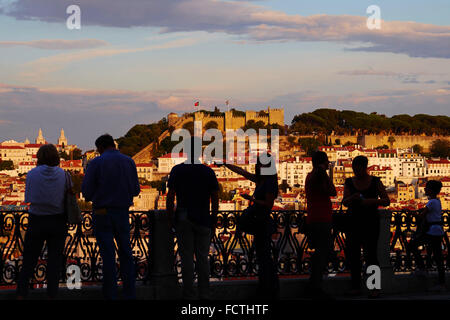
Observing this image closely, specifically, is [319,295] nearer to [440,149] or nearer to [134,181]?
[134,181]

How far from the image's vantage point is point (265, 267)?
651cm

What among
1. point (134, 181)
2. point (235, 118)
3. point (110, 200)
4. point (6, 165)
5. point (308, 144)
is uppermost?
point (235, 118)

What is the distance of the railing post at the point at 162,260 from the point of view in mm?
6668

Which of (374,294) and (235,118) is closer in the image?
(374,294)

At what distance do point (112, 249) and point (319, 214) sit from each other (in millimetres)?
1722

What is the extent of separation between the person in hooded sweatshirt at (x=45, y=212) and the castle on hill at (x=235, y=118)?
398ft

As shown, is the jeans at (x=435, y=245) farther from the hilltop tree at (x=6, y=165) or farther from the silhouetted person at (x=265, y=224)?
the hilltop tree at (x=6, y=165)

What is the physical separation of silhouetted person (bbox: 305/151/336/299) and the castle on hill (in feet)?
397

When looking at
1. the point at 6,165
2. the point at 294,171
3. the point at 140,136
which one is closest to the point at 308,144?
the point at 294,171

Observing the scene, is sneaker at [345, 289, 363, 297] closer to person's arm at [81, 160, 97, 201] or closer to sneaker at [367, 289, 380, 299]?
sneaker at [367, 289, 380, 299]

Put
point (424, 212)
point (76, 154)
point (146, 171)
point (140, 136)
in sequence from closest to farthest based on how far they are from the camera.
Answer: point (424, 212), point (146, 171), point (76, 154), point (140, 136)

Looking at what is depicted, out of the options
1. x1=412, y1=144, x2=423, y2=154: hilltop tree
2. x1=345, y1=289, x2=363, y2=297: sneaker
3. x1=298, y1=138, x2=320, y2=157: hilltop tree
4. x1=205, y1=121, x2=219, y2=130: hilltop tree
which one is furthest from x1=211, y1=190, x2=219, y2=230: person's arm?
x1=412, y1=144, x2=423, y2=154: hilltop tree

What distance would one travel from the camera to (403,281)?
23.9ft

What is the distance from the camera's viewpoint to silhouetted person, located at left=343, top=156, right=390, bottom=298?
6609mm
